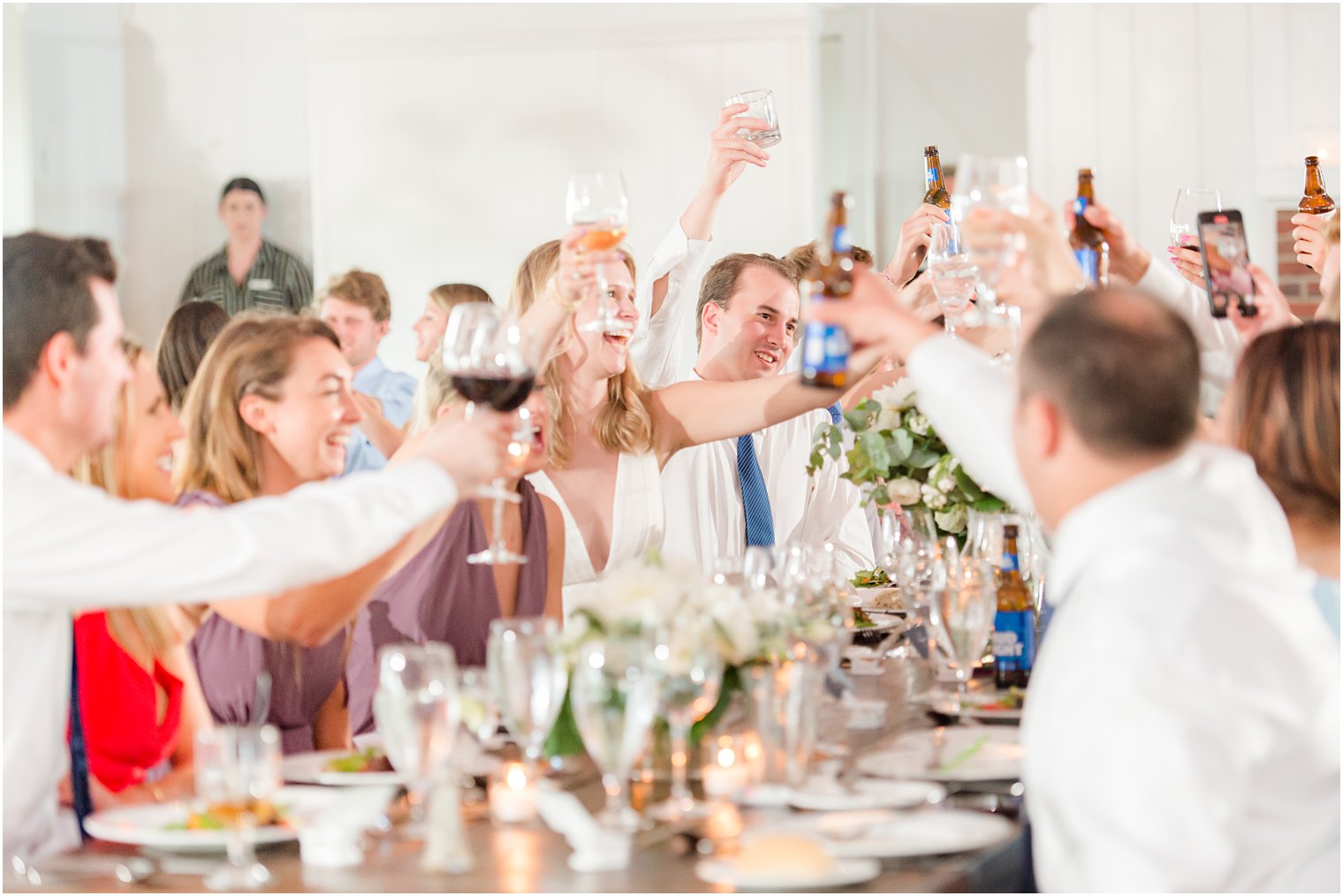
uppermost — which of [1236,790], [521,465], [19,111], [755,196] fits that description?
[19,111]

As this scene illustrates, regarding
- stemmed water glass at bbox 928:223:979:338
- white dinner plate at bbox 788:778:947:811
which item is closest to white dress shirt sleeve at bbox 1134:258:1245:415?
stemmed water glass at bbox 928:223:979:338

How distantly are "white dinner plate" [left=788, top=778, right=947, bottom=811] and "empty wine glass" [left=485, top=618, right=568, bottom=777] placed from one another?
0.30 metres

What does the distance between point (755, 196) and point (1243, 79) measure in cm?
226

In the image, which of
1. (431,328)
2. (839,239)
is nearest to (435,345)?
(431,328)

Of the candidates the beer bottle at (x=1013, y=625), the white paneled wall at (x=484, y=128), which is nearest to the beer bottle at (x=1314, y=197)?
the beer bottle at (x=1013, y=625)

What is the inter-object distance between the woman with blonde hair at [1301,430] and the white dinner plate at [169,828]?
4.12 feet

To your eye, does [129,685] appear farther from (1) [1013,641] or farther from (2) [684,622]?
(1) [1013,641]

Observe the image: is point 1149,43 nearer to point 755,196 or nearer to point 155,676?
point 755,196

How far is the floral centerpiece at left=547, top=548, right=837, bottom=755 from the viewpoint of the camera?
1688 mm

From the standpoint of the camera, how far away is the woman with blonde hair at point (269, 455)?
2.40 meters

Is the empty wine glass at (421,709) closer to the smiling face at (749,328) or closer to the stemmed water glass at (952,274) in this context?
the stemmed water glass at (952,274)

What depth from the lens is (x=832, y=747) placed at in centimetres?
199

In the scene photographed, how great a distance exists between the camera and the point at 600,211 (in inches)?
97.2

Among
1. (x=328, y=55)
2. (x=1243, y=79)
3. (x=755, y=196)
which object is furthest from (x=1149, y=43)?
(x=328, y=55)
